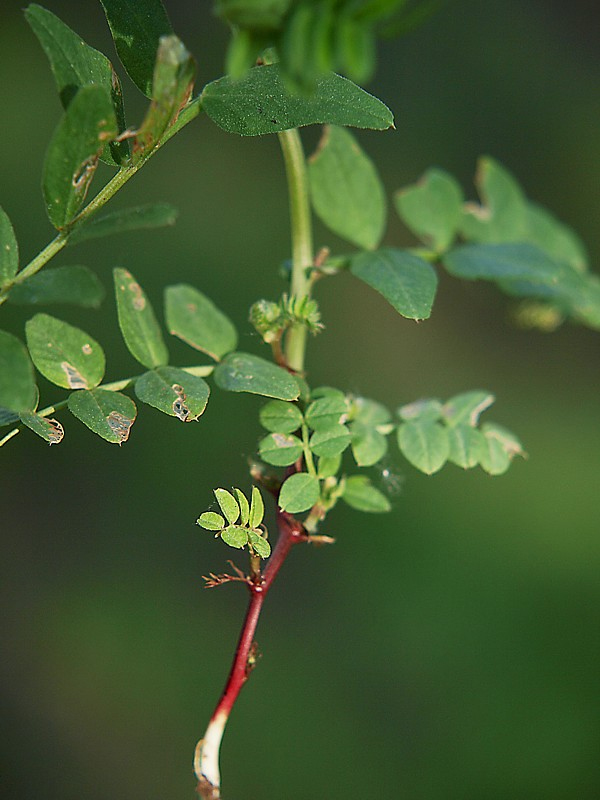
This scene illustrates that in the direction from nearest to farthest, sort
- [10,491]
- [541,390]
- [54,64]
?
1. [54,64]
2. [10,491]
3. [541,390]

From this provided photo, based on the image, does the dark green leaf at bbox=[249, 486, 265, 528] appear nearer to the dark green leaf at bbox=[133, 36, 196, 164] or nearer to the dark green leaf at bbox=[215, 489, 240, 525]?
the dark green leaf at bbox=[215, 489, 240, 525]

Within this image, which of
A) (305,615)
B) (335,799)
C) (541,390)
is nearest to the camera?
(335,799)

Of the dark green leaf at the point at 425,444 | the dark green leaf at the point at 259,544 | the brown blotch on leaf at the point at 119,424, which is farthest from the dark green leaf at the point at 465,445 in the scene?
→ the brown blotch on leaf at the point at 119,424

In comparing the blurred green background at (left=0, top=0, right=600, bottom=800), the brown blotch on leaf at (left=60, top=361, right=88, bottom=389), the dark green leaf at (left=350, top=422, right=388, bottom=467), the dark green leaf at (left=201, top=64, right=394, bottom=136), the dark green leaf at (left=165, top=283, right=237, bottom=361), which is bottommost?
the blurred green background at (left=0, top=0, right=600, bottom=800)

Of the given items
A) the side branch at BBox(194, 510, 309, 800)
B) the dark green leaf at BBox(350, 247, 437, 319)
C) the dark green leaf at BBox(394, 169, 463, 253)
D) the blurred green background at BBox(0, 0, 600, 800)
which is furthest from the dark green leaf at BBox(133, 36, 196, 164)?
the blurred green background at BBox(0, 0, 600, 800)

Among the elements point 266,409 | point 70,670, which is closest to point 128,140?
point 266,409

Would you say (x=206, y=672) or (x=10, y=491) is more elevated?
(x=10, y=491)

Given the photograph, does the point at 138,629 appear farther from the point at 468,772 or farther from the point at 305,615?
the point at 468,772
